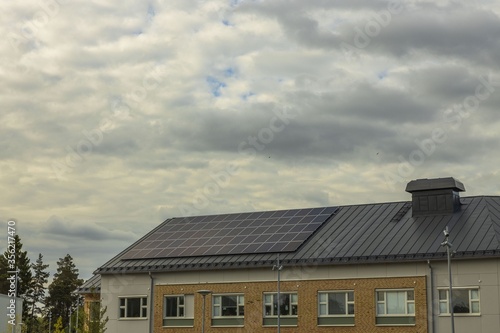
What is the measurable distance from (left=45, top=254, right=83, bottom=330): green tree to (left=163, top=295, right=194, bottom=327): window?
83.2 meters

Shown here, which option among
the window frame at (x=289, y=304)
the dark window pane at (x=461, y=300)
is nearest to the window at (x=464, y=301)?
the dark window pane at (x=461, y=300)

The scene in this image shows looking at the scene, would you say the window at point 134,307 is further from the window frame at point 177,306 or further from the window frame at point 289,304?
the window frame at point 289,304

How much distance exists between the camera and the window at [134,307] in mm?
53438

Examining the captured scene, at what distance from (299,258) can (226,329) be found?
724 centimetres

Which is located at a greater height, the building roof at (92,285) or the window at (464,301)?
the building roof at (92,285)

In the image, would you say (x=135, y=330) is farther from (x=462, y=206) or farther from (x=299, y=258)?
(x=462, y=206)

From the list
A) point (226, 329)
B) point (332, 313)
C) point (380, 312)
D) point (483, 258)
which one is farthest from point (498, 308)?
point (226, 329)

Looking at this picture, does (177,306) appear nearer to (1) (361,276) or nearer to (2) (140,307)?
(2) (140,307)

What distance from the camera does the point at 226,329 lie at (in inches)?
1984

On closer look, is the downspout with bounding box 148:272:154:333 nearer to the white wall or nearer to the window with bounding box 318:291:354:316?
the white wall

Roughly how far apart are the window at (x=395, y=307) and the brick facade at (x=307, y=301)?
12.5 inches

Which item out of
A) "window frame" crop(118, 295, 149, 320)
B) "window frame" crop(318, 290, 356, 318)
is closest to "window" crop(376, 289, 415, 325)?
"window frame" crop(318, 290, 356, 318)

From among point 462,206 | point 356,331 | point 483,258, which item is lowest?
point 356,331

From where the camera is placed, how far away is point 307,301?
157ft
